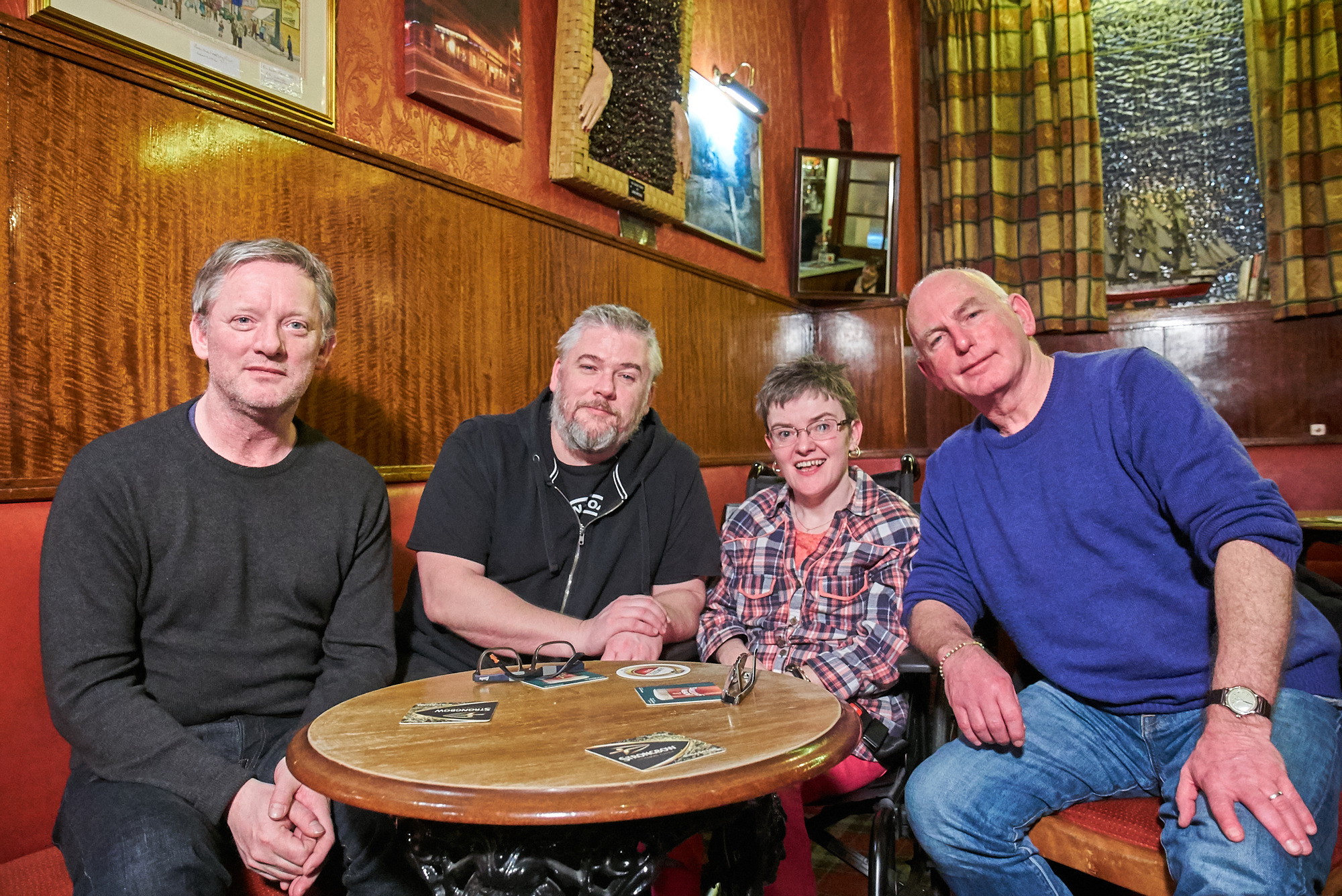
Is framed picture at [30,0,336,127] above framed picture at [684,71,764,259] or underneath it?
underneath

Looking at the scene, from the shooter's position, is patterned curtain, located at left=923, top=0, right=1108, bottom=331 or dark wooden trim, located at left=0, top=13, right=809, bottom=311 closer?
dark wooden trim, located at left=0, top=13, right=809, bottom=311

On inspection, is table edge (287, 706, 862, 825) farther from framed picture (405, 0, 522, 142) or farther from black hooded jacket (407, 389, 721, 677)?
framed picture (405, 0, 522, 142)

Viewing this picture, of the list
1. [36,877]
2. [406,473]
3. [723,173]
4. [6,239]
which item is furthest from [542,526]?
[723,173]

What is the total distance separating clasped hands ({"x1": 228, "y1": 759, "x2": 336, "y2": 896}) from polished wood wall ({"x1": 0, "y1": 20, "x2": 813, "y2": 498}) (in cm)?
85

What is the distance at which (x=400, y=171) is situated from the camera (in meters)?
2.60

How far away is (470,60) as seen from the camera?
2838mm

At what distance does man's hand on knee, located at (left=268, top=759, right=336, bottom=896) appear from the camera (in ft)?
4.52

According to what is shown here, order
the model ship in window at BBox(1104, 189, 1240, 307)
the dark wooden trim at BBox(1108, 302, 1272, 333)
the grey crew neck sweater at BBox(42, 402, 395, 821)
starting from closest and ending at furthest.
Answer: the grey crew neck sweater at BBox(42, 402, 395, 821)
the dark wooden trim at BBox(1108, 302, 1272, 333)
the model ship in window at BBox(1104, 189, 1240, 307)

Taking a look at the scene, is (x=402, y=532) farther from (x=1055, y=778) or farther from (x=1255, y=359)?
(x=1255, y=359)

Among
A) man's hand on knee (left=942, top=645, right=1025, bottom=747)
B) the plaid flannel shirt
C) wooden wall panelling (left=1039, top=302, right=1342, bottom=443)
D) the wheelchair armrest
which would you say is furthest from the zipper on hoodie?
wooden wall panelling (left=1039, top=302, right=1342, bottom=443)

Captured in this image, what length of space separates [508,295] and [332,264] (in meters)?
0.71

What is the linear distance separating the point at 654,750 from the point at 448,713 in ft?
1.31

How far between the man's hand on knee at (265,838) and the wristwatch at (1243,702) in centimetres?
147

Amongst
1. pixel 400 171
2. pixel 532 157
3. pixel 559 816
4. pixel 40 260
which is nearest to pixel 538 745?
pixel 559 816
